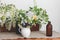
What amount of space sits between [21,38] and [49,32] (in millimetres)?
365

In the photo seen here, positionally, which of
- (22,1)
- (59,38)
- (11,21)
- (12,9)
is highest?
(22,1)

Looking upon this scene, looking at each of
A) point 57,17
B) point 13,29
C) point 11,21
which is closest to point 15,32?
point 13,29

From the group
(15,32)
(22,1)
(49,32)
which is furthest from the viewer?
(22,1)

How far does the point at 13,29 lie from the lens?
2.06m

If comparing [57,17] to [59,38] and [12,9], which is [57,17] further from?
[12,9]

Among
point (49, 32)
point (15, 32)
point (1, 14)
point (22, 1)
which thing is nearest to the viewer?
point (1, 14)

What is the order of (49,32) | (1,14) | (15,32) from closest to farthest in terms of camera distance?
1. (1,14)
2. (49,32)
3. (15,32)

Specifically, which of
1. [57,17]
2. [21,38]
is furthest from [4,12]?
[57,17]

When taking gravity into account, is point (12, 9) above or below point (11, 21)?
above

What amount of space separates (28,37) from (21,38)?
85mm

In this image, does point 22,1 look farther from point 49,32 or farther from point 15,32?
point 49,32

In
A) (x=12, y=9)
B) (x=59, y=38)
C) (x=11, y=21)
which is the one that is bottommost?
(x=59, y=38)

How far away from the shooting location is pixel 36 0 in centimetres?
238

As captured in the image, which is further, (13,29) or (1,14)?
(13,29)
